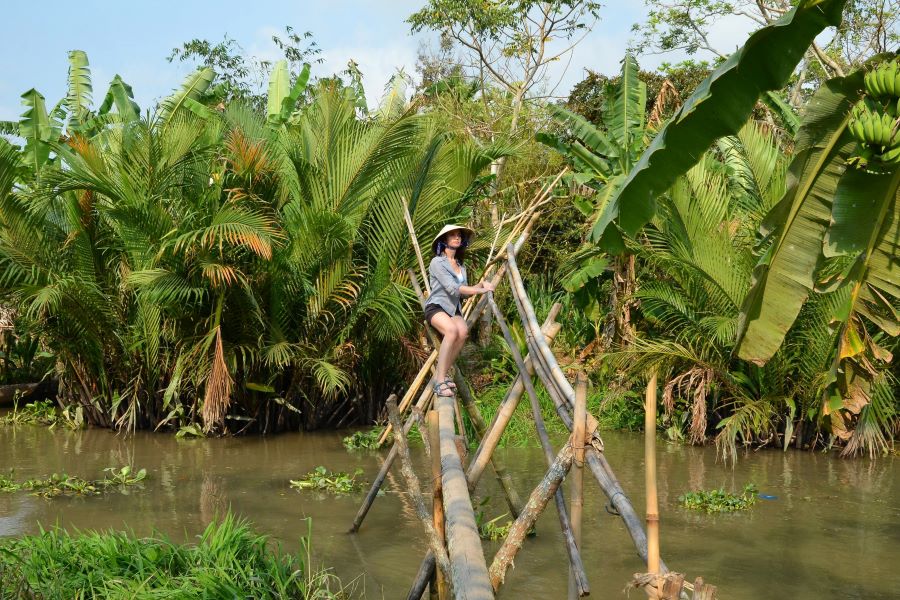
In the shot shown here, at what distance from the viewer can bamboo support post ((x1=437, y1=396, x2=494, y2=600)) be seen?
2.73m

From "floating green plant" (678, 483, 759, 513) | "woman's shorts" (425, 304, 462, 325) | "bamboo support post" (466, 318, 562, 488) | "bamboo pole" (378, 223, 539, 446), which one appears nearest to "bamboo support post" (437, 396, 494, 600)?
"bamboo support post" (466, 318, 562, 488)

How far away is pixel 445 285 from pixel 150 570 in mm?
2588

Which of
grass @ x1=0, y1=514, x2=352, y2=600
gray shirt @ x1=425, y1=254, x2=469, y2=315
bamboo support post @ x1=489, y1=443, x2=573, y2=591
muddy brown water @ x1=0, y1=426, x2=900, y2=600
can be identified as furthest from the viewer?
gray shirt @ x1=425, y1=254, x2=469, y2=315

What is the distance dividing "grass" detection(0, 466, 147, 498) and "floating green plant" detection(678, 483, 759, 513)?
4.19 metres

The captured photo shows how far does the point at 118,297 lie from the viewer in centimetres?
946

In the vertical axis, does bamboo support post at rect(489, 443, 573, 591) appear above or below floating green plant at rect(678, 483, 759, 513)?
above

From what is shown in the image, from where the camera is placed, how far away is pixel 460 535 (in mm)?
3137

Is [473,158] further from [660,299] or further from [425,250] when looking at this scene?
[660,299]

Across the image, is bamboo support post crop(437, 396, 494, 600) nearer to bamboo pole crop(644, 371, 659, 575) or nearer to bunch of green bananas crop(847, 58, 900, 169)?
bamboo pole crop(644, 371, 659, 575)

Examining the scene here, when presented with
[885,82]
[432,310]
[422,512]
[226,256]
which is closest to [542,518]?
[432,310]

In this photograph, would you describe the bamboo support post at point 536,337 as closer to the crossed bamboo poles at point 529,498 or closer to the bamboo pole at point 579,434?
the crossed bamboo poles at point 529,498

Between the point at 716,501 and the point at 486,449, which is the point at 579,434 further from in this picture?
the point at 716,501

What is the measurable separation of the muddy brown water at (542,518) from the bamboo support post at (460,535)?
1473 mm

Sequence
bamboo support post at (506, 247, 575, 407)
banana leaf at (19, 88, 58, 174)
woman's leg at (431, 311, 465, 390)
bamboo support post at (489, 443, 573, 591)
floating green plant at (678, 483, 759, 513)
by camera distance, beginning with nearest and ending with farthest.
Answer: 1. bamboo support post at (489, 443, 573, 591)
2. bamboo support post at (506, 247, 575, 407)
3. woman's leg at (431, 311, 465, 390)
4. floating green plant at (678, 483, 759, 513)
5. banana leaf at (19, 88, 58, 174)
